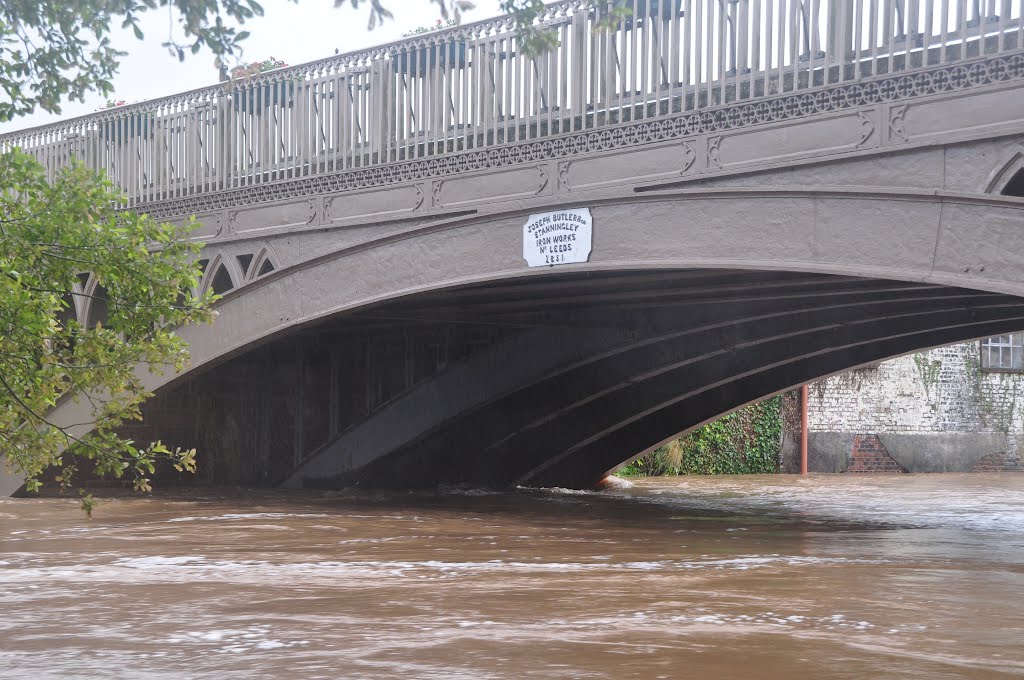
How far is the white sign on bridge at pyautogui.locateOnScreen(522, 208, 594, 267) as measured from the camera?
37.4 feet

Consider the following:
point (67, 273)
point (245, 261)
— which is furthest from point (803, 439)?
point (67, 273)

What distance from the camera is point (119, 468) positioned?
6926 millimetres

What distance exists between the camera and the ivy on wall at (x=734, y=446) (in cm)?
2558

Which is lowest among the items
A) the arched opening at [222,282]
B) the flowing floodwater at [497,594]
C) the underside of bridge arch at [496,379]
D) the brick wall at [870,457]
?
the flowing floodwater at [497,594]

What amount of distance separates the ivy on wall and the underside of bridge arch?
4.88m

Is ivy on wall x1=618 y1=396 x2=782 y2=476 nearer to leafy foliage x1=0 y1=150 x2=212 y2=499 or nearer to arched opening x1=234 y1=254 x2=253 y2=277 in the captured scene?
arched opening x1=234 y1=254 x2=253 y2=277

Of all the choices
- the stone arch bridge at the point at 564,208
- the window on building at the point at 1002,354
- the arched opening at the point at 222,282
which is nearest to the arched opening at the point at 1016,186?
the stone arch bridge at the point at 564,208

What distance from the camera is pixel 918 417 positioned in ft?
89.4

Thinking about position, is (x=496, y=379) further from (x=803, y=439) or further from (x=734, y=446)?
(x=803, y=439)

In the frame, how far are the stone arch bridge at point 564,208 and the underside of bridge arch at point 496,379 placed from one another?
45mm

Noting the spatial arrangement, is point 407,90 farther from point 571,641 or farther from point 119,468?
point 571,641

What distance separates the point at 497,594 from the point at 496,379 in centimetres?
922

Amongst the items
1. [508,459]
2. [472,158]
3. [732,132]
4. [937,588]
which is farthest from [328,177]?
[937,588]

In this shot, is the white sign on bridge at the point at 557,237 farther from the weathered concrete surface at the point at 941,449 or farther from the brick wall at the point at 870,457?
the weathered concrete surface at the point at 941,449
